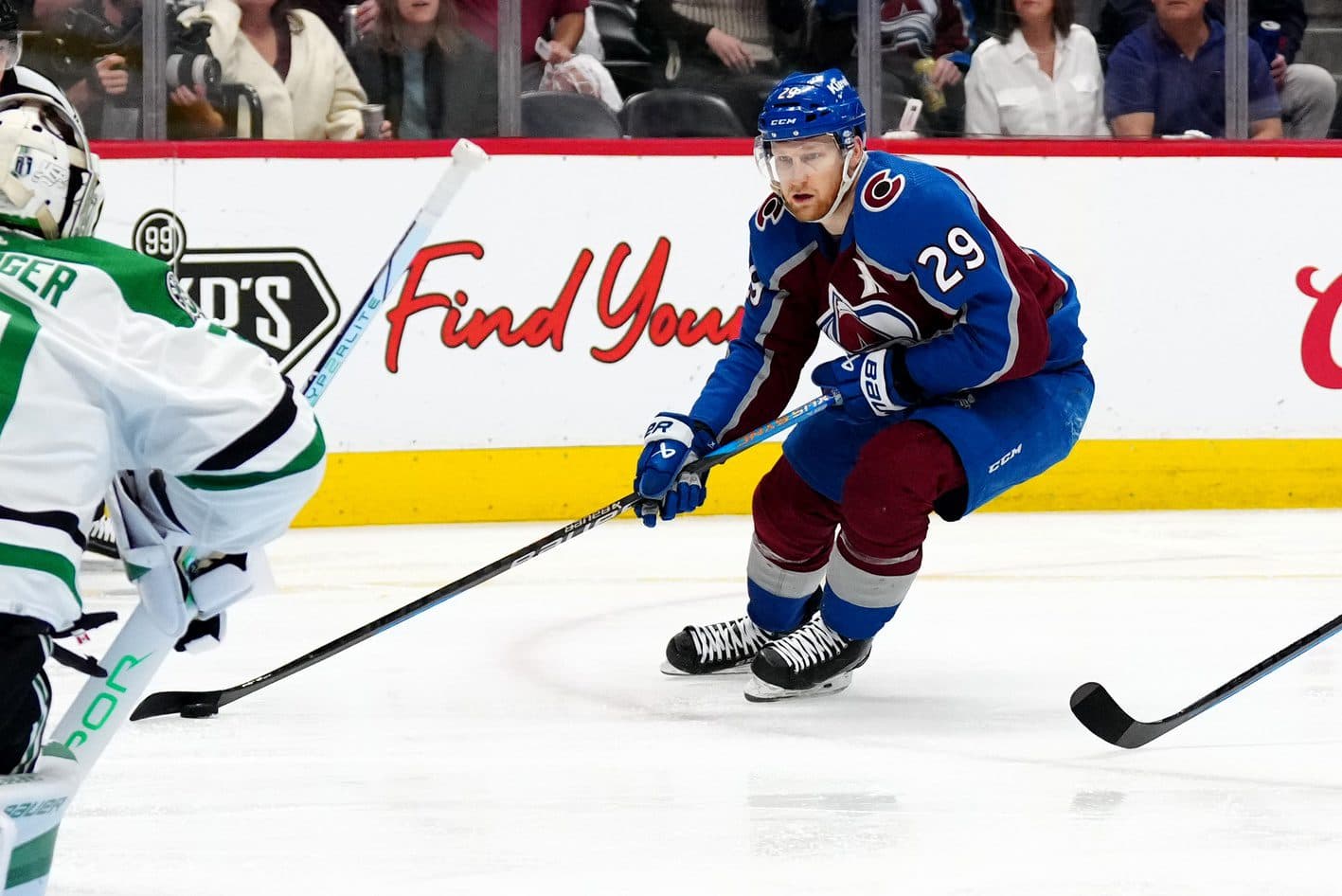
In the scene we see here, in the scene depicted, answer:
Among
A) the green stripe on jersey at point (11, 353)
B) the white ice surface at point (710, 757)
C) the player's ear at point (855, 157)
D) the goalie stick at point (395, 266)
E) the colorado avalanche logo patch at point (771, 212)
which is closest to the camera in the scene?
the green stripe on jersey at point (11, 353)

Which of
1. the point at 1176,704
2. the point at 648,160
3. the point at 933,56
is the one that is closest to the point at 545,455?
the point at 648,160

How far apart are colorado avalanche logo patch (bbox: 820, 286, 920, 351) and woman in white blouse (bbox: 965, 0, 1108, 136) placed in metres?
2.35

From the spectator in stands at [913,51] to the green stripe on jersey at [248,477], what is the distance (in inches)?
147

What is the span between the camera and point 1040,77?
5023 millimetres

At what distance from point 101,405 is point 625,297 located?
3464 mm

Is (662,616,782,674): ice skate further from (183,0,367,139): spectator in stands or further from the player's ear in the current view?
(183,0,367,139): spectator in stands

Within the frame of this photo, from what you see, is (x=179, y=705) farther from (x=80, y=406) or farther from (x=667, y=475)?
(x=80, y=406)

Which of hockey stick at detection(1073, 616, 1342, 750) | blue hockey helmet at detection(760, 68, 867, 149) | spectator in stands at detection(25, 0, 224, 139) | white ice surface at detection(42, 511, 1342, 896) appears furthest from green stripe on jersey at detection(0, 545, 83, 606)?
spectator in stands at detection(25, 0, 224, 139)

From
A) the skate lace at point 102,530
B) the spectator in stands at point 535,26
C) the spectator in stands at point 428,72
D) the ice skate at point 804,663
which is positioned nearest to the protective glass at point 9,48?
the skate lace at point 102,530

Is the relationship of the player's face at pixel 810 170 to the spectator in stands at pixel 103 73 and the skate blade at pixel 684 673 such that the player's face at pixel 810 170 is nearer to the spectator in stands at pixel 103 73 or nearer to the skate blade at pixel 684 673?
the skate blade at pixel 684 673

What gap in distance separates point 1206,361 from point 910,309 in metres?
2.48

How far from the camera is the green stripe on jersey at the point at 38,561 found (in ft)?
4.12

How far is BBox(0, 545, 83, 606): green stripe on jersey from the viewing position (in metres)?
1.26

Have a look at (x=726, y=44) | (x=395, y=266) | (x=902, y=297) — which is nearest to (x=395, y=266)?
(x=395, y=266)
